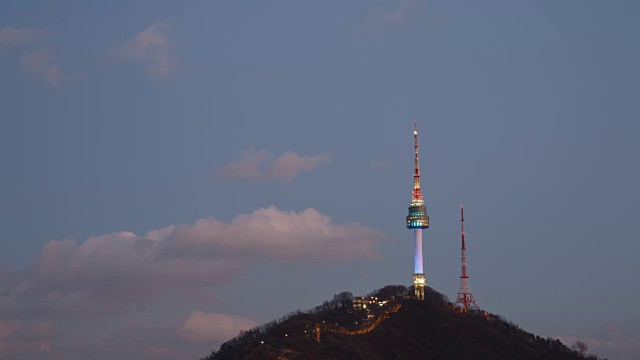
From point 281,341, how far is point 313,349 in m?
6.17

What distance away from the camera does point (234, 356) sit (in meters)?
200

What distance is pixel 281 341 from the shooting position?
199m

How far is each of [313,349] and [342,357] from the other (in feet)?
17.5

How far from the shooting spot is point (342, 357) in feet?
650

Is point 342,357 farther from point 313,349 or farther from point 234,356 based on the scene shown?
point 234,356

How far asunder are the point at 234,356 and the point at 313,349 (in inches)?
527

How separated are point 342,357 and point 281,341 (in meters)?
10.2

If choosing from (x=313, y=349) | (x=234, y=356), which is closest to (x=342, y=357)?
(x=313, y=349)
